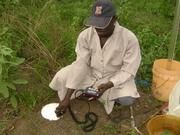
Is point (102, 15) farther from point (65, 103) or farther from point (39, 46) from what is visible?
point (39, 46)

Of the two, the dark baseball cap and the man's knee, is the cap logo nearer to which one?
the dark baseball cap

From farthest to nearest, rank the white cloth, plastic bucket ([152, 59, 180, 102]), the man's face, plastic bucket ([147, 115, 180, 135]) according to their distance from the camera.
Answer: plastic bucket ([152, 59, 180, 102]) < the white cloth < the man's face < plastic bucket ([147, 115, 180, 135])

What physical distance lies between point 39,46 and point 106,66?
892 millimetres

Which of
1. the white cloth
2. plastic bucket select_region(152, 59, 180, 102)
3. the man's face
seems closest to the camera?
the man's face

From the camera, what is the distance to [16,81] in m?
4.39

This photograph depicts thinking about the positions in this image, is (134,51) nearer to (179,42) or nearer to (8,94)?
(8,94)

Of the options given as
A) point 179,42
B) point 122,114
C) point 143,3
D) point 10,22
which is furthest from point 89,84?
point 143,3

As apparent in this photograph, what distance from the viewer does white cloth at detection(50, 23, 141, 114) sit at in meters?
4.22

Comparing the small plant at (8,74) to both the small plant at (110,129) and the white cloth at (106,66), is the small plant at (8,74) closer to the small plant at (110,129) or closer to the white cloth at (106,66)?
the white cloth at (106,66)

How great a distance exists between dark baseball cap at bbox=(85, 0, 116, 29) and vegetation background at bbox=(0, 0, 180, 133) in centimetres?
85

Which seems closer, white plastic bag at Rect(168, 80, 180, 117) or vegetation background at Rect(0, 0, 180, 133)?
white plastic bag at Rect(168, 80, 180, 117)

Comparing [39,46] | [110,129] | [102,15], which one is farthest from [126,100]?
[39,46]

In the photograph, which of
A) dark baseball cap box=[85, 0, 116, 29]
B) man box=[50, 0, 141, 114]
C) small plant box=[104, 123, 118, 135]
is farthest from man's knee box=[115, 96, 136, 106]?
dark baseball cap box=[85, 0, 116, 29]

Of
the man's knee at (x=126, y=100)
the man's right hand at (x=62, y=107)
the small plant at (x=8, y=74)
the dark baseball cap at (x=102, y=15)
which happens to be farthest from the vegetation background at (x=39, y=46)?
the dark baseball cap at (x=102, y=15)
